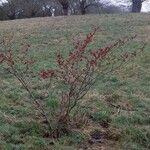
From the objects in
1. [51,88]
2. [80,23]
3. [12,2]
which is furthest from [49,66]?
[12,2]

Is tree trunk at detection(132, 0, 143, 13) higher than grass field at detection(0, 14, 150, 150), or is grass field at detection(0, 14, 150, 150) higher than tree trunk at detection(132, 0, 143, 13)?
grass field at detection(0, 14, 150, 150)

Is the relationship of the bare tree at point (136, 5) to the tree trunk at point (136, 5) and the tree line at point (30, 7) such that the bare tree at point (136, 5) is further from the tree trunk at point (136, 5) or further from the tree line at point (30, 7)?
the tree line at point (30, 7)

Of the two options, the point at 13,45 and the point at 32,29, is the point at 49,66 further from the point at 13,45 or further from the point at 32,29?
the point at 32,29

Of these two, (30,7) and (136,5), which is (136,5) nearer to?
(136,5)

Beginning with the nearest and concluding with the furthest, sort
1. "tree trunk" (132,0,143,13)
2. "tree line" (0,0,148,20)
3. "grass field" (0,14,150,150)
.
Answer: "grass field" (0,14,150,150), "tree trunk" (132,0,143,13), "tree line" (0,0,148,20)

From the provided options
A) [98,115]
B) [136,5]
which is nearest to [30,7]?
[136,5]

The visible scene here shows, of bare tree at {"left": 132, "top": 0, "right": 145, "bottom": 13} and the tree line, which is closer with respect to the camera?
bare tree at {"left": 132, "top": 0, "right": 145, "bottom": 13}

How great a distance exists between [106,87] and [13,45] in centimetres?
613

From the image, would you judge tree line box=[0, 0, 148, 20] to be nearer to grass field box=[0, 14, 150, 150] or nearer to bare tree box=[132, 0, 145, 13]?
bare tree box=[132, 0, 145, 13]

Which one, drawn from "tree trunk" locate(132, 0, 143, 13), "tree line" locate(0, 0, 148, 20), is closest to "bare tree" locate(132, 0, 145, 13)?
"tree trunk" locate(132, 0, 143, 13)

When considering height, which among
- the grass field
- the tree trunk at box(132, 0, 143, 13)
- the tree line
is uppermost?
the grass field

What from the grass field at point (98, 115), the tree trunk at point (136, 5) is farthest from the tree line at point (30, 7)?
the grass field at point (98, 115)

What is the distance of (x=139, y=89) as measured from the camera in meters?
9.38

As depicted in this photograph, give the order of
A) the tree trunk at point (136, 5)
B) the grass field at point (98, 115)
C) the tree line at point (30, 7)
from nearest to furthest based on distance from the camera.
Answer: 1. the grass field at point (98, 115)
2. the tree trunk at point (136, 5)
3. the tree line at point (30, 7)
